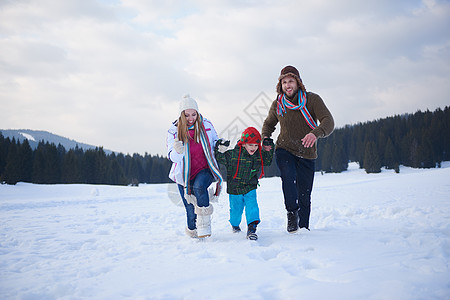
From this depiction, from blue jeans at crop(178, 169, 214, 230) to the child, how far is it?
289mm

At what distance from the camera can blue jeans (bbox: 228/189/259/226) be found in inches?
142

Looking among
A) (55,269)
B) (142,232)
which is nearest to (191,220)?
(142,232)

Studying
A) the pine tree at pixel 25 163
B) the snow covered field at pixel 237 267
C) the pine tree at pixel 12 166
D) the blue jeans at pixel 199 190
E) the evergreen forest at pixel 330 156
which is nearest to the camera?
the snow covered field at pixel 237 267

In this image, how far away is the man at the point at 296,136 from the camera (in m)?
3.75

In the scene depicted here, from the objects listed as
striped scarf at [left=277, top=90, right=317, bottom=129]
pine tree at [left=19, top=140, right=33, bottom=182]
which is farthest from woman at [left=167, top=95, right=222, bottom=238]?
pine tree at [left=19, top=140, right=33, bottom=182]

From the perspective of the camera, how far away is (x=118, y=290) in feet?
6.45

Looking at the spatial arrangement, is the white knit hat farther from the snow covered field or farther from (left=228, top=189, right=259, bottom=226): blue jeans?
the snow covered field

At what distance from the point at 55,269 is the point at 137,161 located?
68230mm

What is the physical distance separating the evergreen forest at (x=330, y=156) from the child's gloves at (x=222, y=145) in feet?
139

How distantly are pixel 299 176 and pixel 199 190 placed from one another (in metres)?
1.50

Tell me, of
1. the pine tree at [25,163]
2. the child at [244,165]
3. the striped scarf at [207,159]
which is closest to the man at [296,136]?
the child at [244,165]


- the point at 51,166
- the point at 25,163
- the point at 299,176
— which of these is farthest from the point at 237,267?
the point at 51,166

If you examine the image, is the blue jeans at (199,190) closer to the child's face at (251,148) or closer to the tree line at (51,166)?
the child's face at (251,148)

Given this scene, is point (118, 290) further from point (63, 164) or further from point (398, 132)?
point (398, 132)
